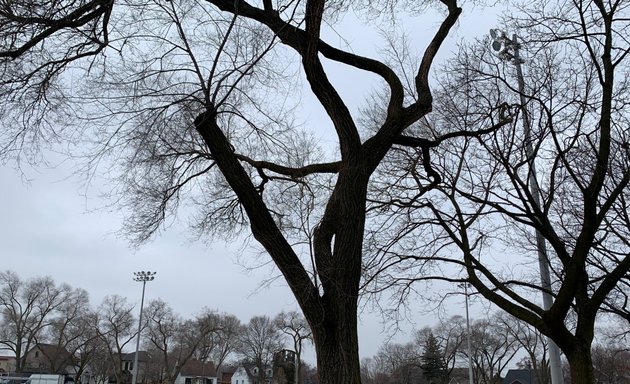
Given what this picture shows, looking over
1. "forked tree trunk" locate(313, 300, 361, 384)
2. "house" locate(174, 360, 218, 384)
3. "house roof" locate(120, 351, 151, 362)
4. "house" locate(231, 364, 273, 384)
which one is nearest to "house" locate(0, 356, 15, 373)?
"house roof" locate(120, 351, 151, 362)

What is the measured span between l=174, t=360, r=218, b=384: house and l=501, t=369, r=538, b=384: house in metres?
49.6

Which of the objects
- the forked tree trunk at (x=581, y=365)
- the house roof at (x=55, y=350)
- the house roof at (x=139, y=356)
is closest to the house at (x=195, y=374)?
the house roof at (x=139, y=356)

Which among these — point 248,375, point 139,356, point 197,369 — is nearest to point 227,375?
point 197,369

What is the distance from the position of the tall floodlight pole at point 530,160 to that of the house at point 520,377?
7251cm

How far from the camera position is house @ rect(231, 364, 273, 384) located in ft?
290

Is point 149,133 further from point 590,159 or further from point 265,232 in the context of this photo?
point 590,159

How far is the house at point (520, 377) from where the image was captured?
77637 millimetres

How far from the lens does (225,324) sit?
7850 centimetres

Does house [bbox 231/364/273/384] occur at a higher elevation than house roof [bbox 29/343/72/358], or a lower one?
lower

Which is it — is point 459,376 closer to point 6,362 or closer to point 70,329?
point 70,329

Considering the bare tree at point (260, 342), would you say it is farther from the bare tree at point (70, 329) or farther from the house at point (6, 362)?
the house at point (6, 362)

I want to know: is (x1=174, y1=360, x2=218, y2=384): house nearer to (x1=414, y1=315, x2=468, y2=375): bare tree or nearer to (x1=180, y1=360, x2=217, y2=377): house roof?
(x1=180, y1=360, x2=217, y2=377): house roof

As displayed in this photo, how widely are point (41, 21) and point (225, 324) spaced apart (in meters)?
76.1

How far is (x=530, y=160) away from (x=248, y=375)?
96.4 m
